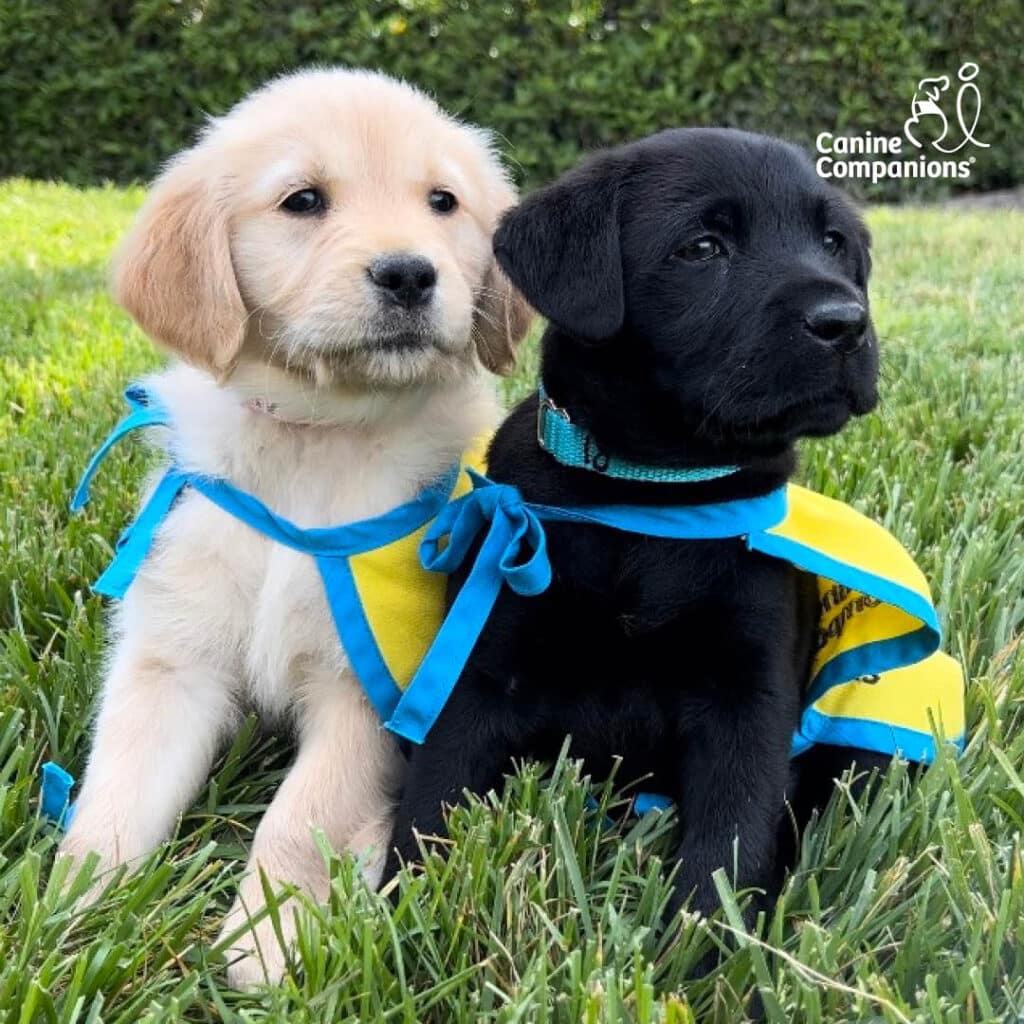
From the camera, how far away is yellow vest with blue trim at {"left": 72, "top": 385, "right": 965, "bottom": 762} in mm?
1968

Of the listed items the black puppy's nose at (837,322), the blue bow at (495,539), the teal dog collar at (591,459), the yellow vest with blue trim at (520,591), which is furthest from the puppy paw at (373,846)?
the black puppy's nose at (837,322)

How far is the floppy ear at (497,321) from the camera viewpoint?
2.42m

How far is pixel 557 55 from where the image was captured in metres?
10.2

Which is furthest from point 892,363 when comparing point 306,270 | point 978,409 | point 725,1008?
point 725,1008

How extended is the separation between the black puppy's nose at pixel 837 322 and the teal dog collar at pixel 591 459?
0.29 m

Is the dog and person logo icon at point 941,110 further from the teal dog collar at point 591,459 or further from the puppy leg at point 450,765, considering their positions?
the puppy leg at point 450,765

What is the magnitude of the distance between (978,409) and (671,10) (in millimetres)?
7199

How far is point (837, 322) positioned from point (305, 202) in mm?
1013

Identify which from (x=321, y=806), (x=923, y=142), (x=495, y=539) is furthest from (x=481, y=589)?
(x=923, y=142)

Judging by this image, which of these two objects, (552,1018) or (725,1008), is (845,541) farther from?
(552,1018)

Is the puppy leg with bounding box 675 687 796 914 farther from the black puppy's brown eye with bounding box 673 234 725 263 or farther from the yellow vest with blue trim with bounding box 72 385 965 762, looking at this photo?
the black puppy's brown eye with bounding box 673 234 725 263

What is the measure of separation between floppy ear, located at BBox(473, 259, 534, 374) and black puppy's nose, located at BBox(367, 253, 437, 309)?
304 mm

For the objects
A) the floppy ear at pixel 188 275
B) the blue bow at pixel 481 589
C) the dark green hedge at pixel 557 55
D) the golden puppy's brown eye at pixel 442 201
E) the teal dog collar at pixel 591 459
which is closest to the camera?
the blue bow at pixel 481 589

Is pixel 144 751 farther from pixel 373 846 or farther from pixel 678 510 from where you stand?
pixel 678 510
